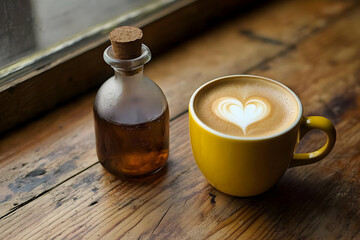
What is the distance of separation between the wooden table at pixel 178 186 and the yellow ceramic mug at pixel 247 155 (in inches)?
1.8

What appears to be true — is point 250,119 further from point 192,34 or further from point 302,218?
point 192,34

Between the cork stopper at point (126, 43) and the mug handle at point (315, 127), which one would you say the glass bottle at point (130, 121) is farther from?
the mug handle at point (315, 127)

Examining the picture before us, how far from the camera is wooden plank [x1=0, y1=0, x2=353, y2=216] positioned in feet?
2.53

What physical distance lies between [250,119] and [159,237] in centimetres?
20

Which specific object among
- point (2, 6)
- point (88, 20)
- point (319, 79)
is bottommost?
point (319, 79)

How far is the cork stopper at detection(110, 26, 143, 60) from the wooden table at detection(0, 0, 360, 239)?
20 cm

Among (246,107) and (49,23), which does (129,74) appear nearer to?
(246,107)

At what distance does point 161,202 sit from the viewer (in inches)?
28.8

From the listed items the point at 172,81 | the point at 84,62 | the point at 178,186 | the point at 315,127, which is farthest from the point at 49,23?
the point at 315,127

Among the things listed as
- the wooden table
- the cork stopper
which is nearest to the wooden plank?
the wooden table

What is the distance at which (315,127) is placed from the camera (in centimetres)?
70

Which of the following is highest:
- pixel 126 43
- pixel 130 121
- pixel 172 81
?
pixel 126 43

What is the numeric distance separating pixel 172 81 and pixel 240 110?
0.31 meters

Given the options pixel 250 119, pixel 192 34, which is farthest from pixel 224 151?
pixel 192 34
